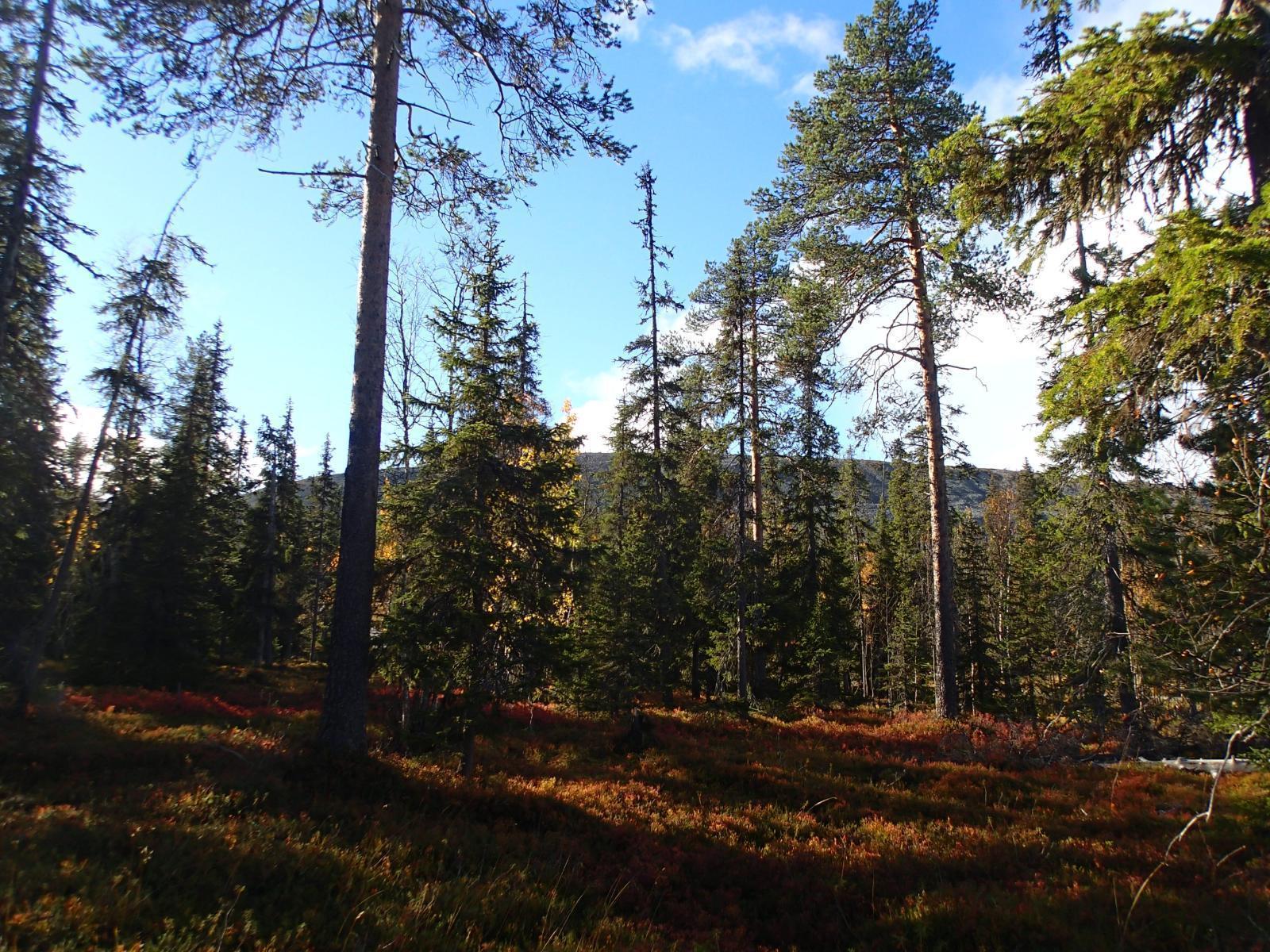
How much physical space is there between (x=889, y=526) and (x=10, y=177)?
4433cm

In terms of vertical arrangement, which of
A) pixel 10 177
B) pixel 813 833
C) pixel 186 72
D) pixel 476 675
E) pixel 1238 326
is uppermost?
pixel 10 177

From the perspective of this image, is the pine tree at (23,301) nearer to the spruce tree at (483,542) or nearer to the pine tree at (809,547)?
the spruce tree at (483,542)

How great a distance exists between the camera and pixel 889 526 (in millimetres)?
44062

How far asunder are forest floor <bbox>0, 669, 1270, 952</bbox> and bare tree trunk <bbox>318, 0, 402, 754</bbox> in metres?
0.83

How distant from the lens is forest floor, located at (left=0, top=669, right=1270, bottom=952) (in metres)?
4.71

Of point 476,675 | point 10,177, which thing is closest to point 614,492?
point 476,675

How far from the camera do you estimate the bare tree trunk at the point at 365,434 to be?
8.69 m

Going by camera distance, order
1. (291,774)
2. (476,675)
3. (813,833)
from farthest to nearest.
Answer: (476,675) → (813,833) → (291,774)

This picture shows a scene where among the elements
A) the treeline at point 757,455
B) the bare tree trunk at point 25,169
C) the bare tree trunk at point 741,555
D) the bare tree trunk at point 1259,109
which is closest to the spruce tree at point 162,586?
the treeline at point 757,455

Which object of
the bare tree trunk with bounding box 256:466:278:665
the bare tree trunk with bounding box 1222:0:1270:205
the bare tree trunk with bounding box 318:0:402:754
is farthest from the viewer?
the bare tree trunk with bounding box 256:466:278:665

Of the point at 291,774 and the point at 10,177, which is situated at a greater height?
the point at 10,177

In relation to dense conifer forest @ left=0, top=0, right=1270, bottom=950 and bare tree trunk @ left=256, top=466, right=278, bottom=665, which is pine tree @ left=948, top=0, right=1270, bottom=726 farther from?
bare tree trunk @ left=256, top=466, right=278, bottom=665

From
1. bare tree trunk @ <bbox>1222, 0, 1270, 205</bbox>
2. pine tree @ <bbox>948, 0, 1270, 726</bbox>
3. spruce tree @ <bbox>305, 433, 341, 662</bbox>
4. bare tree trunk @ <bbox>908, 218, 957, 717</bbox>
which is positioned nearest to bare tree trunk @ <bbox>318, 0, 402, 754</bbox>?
pine tree @ <bbox>948, 0, 1270, 726</bbox>

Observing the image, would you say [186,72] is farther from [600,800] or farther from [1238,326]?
[1238,326]
